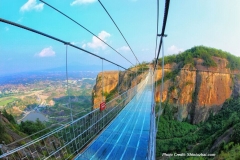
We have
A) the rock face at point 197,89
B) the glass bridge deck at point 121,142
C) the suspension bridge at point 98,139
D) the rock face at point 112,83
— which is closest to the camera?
the suspension bridge at point 98,139

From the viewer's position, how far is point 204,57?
45.7 feet

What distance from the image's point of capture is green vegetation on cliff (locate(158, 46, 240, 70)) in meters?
13.6

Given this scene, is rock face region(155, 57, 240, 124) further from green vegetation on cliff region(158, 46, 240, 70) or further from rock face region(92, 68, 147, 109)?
rock face region(92, 68, 147, 109)

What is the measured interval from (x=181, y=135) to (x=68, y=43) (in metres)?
11.3

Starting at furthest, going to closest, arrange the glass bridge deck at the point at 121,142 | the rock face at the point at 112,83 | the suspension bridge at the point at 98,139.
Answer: the rock face at the point at 112,83 < the glass bridge deck at the point at 121,142 < the suspension bridge at the point at 98,139

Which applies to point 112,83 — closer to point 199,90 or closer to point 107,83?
point 107,83

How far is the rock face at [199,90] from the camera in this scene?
1307cm

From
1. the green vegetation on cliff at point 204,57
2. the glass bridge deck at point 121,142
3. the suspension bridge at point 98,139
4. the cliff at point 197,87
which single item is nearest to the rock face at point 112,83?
the cliff at point 197,87

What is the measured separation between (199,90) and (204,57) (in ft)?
8.02

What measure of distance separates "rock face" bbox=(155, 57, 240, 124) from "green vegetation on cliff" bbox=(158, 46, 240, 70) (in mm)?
478

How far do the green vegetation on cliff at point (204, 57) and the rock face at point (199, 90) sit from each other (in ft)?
1.57

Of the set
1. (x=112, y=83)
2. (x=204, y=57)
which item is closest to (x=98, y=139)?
(x=112, y=83)

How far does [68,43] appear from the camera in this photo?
1521mm

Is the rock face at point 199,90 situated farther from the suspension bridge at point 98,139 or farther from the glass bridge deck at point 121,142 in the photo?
the suspension bridge at point 98,139
